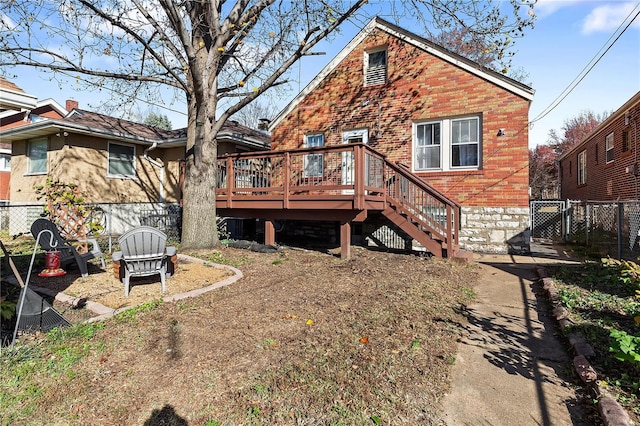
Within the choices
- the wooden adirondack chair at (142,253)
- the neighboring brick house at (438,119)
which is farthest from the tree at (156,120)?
the wooden adirondack chair at (142,253)

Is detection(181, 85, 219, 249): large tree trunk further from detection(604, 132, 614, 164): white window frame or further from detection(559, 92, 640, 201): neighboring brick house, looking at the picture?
detection(604, 132, 614, 164): white window frame

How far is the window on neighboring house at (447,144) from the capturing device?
971cm

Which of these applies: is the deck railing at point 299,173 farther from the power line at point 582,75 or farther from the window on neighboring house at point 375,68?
the power line at point 582,75

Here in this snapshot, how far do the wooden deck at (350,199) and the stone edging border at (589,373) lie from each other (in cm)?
342

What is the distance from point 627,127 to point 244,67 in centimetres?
1302

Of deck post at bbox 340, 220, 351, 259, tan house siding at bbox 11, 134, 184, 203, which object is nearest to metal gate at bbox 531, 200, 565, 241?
deck post at bbox 340, 220, 351, 259

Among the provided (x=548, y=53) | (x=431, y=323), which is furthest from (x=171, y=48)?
(x=548, y=53)

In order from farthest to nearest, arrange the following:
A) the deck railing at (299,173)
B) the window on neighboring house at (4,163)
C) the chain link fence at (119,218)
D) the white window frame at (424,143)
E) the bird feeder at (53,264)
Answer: the window on neighboring house at (4,163) → the chain link fence at (119,218) → the white window frame at (424,143) → the deck railing at (299,173) → the bird feeder at (53,264)

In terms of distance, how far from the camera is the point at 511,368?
314cm

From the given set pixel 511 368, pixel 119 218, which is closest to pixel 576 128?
pixel 511 368

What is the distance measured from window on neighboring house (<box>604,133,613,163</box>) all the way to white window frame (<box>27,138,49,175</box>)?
21200 millimetres

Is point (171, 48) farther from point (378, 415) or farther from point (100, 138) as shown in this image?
point (378, 415)

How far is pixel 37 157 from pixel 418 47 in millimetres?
14003

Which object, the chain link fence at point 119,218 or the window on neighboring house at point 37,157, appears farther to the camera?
the window on neighboring house at point 37,157
